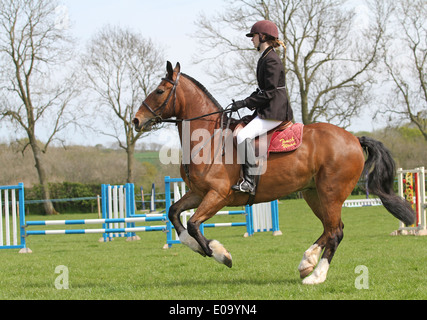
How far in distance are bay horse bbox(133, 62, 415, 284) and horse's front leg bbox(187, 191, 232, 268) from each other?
0.05m

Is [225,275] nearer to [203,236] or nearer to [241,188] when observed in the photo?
[203,236]

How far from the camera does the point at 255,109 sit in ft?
21.4

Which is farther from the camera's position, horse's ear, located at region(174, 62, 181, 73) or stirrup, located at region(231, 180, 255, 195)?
horse's ear, located at region(174, 62, 181, 73)

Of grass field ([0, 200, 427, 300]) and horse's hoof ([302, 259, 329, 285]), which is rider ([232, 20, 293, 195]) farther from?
grass field ([0, 200, 427, 300])

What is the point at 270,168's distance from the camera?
6352mm

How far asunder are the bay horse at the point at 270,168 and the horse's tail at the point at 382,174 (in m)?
0.26

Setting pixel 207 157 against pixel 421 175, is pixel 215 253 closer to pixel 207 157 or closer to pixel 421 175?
pixel 207 157

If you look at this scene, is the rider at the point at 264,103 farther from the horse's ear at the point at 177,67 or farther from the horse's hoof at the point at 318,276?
the horse's hoof at the point at 318,276

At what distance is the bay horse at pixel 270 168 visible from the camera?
6234 millimetres

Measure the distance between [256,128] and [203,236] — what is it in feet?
4.74

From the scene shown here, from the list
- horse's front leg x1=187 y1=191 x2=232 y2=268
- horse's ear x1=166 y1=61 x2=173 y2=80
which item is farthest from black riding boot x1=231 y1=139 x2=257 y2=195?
horse's ear x1=166 y1=61 x2=173 y2=80

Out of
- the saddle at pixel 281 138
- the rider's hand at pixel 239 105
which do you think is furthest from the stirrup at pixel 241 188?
the rider's hand at pixel 239 105

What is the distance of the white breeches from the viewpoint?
6.25 meters
